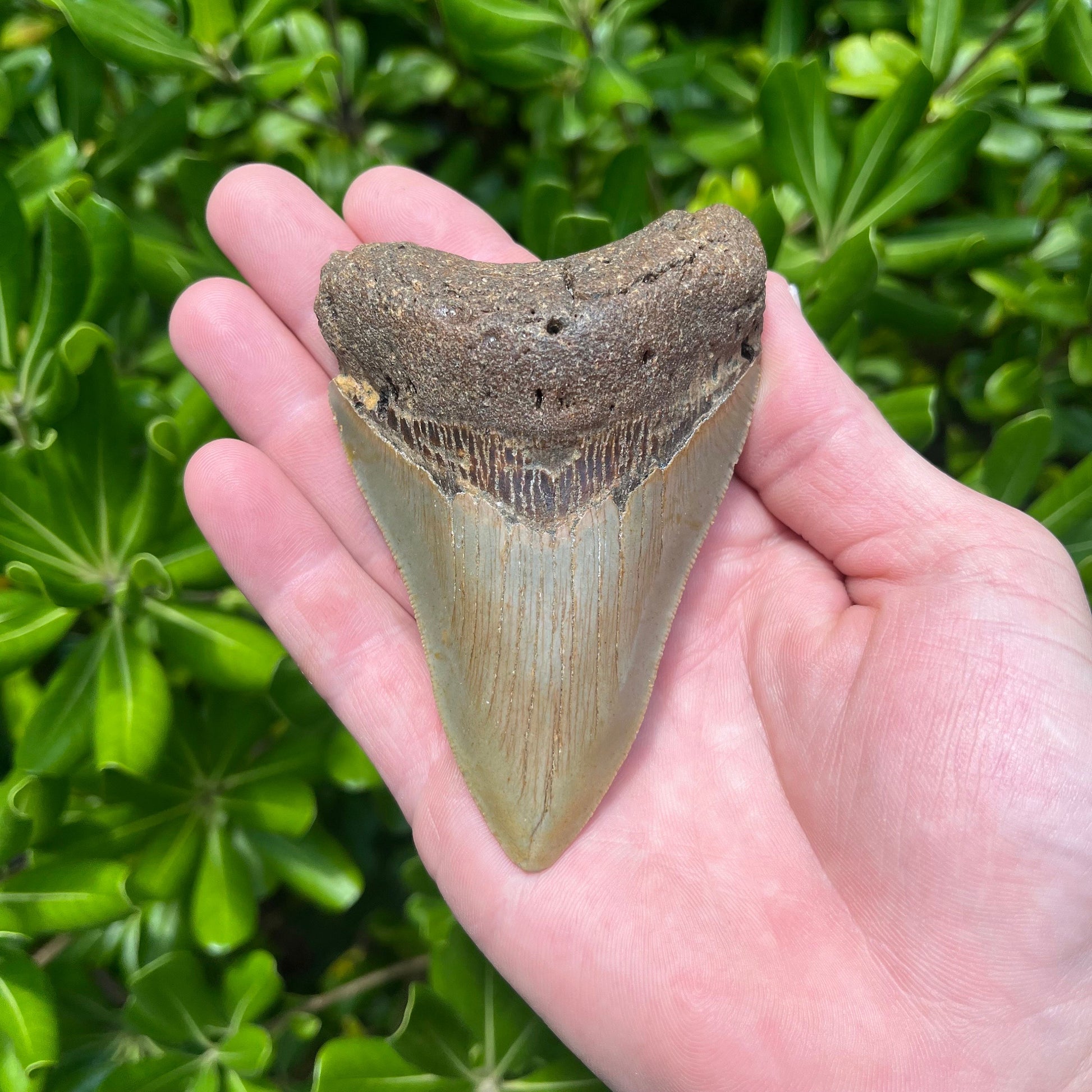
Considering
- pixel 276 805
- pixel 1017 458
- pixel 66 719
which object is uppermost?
pixel 1017 458

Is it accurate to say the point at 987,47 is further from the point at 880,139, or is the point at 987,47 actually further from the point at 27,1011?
the point at 27,1011

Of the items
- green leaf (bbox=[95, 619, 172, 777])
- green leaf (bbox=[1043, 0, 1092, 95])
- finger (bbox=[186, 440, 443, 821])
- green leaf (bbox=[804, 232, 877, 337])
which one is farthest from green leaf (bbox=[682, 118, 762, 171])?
green leaf (bbox=[95, 619, 172, 777])

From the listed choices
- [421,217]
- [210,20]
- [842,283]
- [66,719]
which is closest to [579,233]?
[421,217]

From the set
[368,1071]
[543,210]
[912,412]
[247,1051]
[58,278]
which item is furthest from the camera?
[543,210]

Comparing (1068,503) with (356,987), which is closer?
(1068,503)

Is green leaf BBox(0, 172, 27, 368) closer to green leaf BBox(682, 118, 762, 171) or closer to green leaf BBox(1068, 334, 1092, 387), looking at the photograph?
green leaf BBox(682, 118, 762, 171)

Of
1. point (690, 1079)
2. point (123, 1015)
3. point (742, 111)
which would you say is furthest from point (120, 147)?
point (690, 1079)

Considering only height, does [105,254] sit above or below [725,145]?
below
